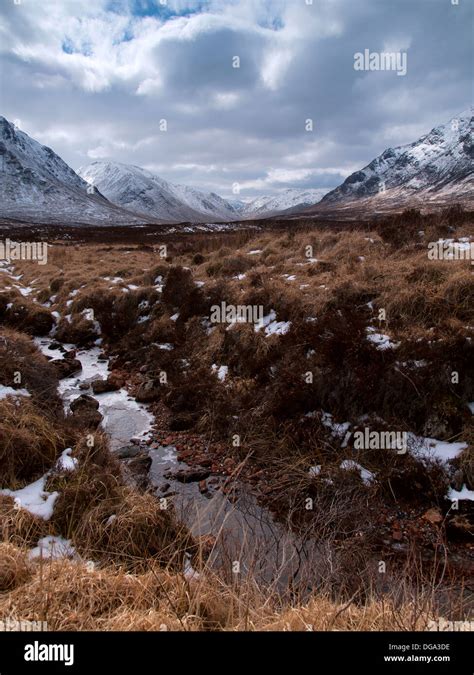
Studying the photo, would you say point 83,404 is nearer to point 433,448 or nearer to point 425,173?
point 433,448

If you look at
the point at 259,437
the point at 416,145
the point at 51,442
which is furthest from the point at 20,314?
the point at 416,145

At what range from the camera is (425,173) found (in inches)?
5709

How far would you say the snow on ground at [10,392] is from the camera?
511cm

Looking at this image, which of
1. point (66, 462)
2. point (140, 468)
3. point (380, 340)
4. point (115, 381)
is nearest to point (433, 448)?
point (380, 340)

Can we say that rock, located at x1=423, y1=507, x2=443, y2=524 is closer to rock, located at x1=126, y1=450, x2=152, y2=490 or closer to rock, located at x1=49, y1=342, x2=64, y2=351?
rock, located at x1=126, y1=450, x2=152, y2=490

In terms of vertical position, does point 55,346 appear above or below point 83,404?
above

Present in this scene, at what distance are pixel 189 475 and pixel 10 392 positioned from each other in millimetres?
3046

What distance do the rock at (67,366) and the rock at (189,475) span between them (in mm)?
4638

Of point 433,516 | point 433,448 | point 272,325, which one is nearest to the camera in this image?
point 433,516

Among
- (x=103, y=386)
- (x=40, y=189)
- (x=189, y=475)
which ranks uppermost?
(x=40, y=189)

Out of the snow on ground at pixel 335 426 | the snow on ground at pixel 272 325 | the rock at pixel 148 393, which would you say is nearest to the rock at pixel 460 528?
the snow on ground at pixel 335 426

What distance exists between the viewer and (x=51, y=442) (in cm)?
452

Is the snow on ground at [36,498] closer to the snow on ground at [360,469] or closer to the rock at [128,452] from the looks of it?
the rock at [128,452]
